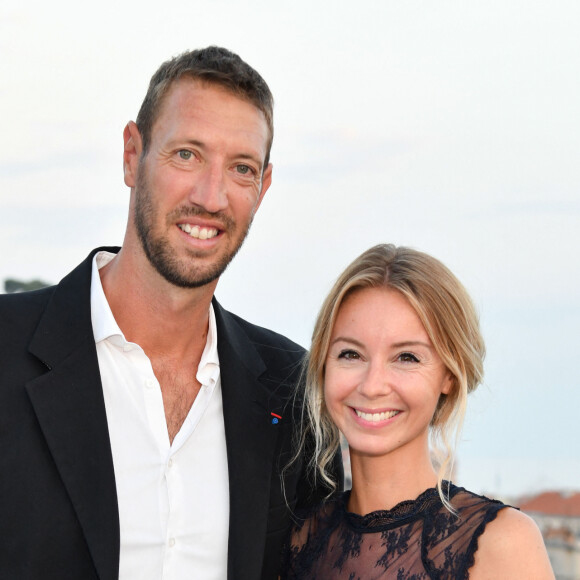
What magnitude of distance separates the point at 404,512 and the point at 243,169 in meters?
1.70

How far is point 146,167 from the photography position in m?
4.38

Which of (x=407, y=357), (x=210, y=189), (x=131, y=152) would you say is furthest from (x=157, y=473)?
(x=131, y=152)

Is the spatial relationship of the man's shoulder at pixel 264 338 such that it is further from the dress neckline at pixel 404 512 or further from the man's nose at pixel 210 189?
the dress neckline at pixel 404 512

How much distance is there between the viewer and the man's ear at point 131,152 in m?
4.51

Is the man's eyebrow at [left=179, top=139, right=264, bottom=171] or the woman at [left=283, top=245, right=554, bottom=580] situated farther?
the man's eyebrow at [left=179, top=139, right=264, bottom=171]

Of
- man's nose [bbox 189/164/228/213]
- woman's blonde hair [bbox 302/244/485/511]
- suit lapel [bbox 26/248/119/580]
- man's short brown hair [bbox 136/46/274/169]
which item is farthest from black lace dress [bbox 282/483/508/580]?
man's short brown hair [bbox 136/46/274/169]

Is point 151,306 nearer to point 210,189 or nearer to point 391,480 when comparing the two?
point 210,189

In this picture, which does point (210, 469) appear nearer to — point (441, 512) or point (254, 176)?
point (441, 512)

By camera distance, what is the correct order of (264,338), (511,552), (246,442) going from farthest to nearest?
(264,338) < (246,442) < (511,552)

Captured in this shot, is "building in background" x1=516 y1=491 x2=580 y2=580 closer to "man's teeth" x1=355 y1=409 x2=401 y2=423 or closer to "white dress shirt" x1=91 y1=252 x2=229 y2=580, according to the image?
"white dress shirt" x1=91 y1=252 x2=229 y2=580

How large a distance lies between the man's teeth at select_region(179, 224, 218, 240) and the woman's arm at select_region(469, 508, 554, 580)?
174 cm

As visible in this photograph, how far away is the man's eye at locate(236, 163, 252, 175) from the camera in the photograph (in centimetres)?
437

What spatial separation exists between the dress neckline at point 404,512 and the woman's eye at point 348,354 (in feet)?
2.06

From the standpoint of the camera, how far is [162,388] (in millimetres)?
4238
